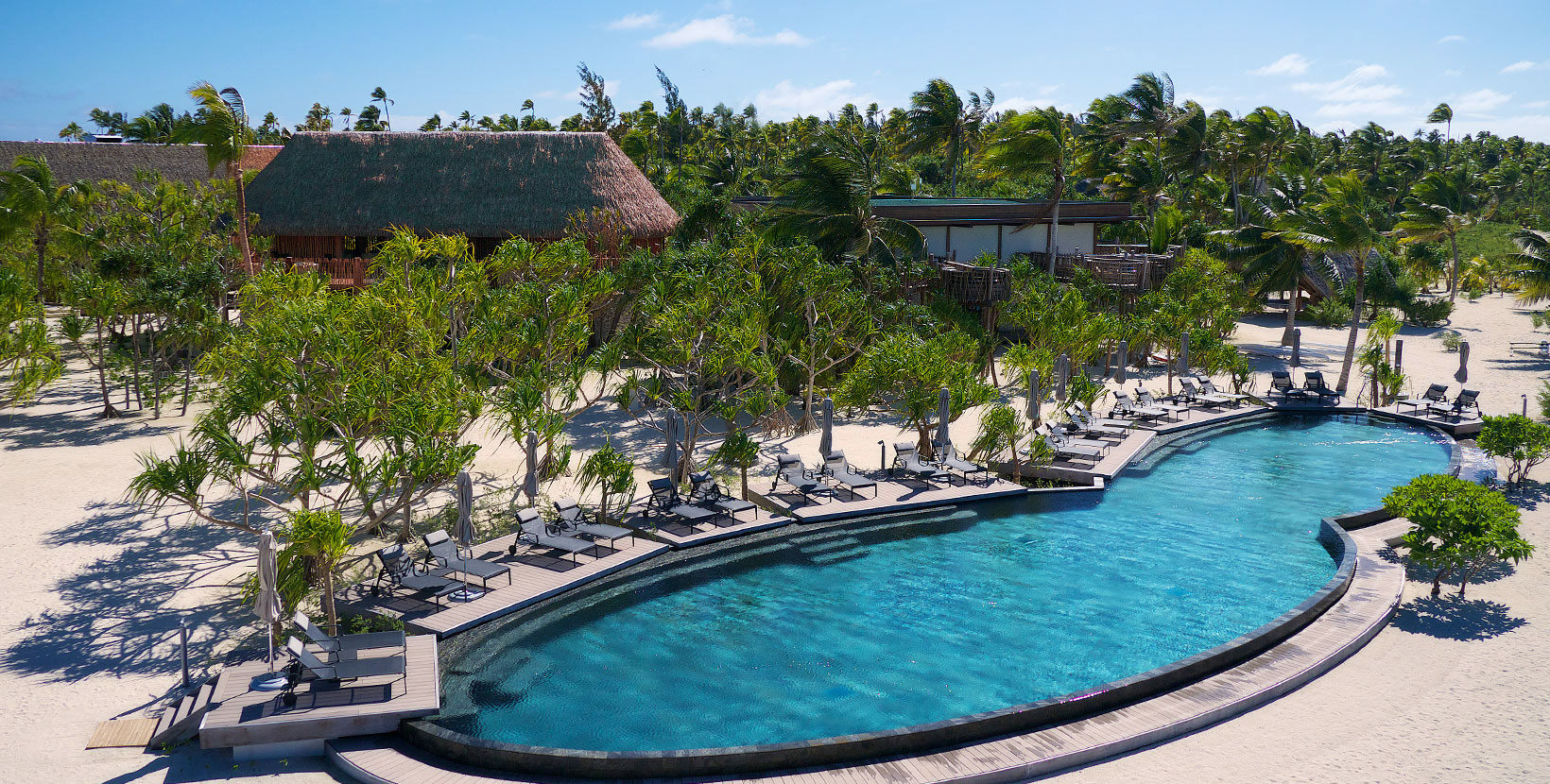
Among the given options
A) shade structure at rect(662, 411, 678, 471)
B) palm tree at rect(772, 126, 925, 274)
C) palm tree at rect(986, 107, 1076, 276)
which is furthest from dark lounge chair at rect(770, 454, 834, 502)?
palm tree at rect(986, 107, 1076, 276)

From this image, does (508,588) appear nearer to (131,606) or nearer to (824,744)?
(131,606)

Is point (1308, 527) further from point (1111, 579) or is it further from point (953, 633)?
point (953, 633)

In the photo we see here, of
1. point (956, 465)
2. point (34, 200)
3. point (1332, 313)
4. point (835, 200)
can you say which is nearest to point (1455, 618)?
point (956, 465)

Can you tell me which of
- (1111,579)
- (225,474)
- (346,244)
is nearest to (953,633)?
(1111,579)

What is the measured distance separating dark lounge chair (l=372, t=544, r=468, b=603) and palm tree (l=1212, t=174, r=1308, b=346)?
31.8 m

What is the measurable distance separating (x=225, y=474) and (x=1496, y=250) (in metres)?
74.7

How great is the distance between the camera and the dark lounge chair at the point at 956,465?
1834cm

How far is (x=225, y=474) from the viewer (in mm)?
11867

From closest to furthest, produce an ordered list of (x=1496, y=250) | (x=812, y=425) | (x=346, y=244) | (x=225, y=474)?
1. (x=225, y=474)
2. (x=812, y=425)
3. (x=346, y=244)
4. (x=1496, y=250)

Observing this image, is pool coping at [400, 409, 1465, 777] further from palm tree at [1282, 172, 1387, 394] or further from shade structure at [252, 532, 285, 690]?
palm tree at [1282, 172, 1387, 394]

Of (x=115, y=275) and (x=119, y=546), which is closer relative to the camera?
(x=119, y=546)

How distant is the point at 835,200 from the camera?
2653 cm

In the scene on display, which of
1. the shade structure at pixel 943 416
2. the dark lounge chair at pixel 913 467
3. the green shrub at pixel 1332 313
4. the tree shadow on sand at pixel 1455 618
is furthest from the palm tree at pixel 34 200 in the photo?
the green shrub at pixel 1332 313

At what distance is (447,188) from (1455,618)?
31.0 meters
